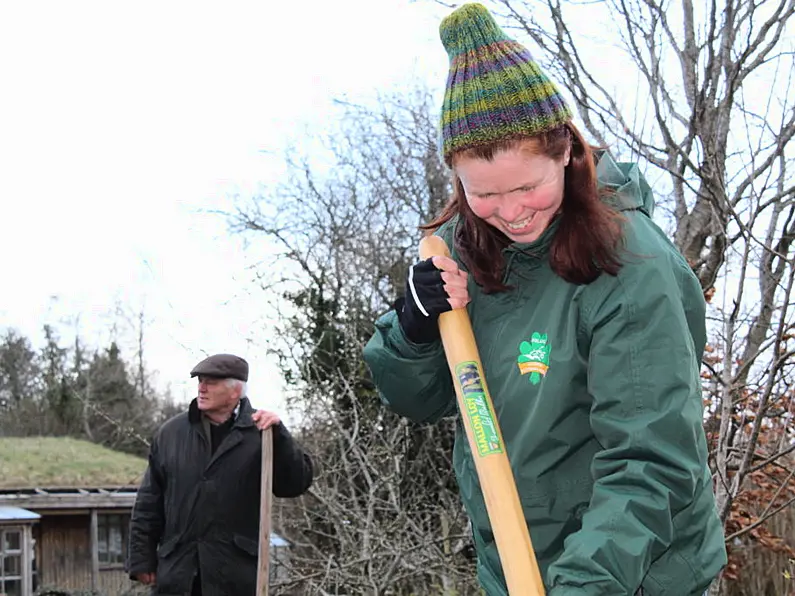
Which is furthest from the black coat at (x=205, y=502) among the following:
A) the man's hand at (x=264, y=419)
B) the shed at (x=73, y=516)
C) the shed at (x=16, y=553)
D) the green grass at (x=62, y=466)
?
the green grass at (x=62, y=466)

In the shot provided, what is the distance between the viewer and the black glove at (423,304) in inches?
93.4

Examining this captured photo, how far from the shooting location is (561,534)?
224 cm

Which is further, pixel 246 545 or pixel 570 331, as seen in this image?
pixel 246 545

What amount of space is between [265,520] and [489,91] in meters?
4.68

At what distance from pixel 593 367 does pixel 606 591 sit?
441mm

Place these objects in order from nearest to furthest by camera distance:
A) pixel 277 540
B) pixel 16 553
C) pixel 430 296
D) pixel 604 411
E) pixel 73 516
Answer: pixel 604 411 < pixel 430 296 < pixel 277 540 < pixel 16 553 < pixel 73 516

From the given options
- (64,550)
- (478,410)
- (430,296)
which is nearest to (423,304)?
(430,296)

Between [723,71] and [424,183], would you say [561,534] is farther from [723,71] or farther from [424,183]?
[424,183]

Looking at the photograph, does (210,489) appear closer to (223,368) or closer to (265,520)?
(265,520)

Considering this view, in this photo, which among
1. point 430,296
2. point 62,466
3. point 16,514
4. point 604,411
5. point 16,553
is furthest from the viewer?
point 62,466

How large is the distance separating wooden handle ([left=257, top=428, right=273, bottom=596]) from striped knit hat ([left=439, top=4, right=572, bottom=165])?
450 centimetres

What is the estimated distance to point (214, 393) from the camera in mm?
6977

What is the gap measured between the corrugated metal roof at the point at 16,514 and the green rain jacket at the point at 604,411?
23.4 meters

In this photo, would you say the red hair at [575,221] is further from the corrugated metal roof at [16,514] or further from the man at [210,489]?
the corrugated metal roof at [16,514]
